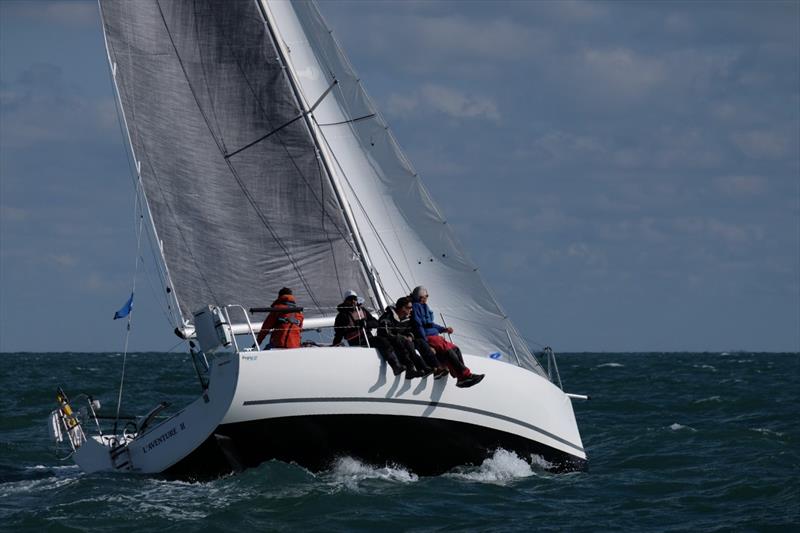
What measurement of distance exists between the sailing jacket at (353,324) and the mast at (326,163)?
0.82 meters

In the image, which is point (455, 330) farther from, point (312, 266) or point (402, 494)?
point (402, 494)

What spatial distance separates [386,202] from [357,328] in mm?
2901

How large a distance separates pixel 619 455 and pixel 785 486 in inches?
165

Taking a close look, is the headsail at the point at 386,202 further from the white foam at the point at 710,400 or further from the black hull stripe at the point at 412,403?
the white foam at the point at 710,400

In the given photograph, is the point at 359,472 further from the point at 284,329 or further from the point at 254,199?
the point at 254,199

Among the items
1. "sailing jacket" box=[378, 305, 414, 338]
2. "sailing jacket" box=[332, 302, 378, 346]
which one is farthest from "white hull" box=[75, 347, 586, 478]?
"sailing jacket" box=[332, 302, 378, 346]

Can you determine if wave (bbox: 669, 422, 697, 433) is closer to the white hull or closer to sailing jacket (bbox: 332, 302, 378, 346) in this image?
the white hull

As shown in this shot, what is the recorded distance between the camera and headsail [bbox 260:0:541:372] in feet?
61.6

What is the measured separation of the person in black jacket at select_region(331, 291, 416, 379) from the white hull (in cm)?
17

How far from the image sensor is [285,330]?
1617cm

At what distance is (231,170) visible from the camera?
18.4 m

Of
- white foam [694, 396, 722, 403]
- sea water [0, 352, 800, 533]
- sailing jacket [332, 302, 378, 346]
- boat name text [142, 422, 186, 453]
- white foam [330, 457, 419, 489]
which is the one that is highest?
sailing jacket [332, 302, 378, 346]

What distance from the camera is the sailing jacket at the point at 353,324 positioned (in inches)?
645

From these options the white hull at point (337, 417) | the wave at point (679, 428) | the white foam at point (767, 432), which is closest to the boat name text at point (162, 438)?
the white hull at point (337, 417)
